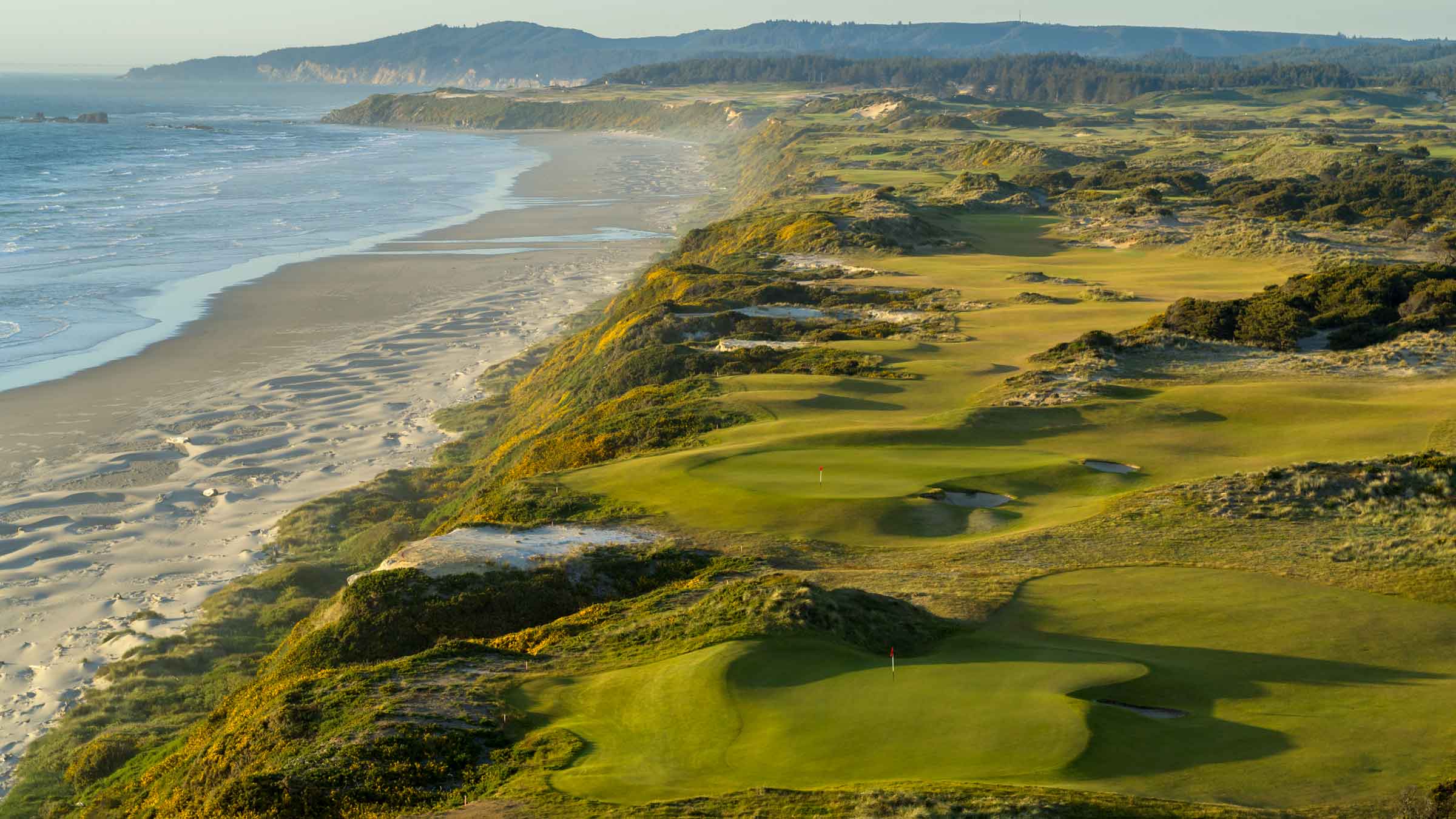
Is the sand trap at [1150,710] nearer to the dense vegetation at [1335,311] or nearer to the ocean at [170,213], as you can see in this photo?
the dense vegetation at [1335,311]

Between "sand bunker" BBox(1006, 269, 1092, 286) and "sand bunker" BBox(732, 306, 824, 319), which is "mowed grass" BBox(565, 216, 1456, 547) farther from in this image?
"sand bunker" BBox(1006, 269, 1092, 286)

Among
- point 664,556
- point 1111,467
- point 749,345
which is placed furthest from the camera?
point 749,345

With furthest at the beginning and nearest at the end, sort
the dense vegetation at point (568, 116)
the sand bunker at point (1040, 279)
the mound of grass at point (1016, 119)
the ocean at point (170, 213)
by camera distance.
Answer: the dense vegetation at point (568, 116) → the mound of grass at point (1016, 119) → the ocean at point (170, 213) → the sand bunker at point (1040, 279)

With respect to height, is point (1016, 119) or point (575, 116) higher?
point (575, 116)

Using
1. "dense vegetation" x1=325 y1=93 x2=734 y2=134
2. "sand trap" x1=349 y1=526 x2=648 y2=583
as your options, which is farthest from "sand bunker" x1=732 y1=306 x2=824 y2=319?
"dense vegetation" x1=325 y1=93 x2=734 y2=134

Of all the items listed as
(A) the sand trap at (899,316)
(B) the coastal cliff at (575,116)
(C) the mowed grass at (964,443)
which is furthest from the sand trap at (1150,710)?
(B) the coastal cliff at (575,116)

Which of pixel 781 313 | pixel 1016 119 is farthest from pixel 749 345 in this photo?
pixel 1016 119

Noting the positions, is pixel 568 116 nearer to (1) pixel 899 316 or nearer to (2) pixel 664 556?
(1) pixel 899 316

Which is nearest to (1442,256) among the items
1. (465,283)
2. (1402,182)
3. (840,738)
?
(1402,182)
